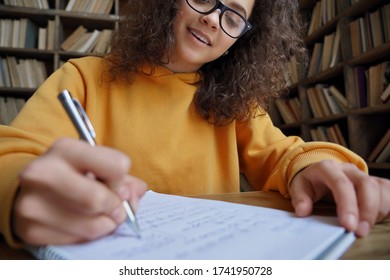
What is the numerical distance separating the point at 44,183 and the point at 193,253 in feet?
0.50

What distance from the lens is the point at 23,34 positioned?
2188mm

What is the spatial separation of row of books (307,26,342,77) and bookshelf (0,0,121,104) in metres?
1.46

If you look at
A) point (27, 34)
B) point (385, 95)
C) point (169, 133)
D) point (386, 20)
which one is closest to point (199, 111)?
point (169, 133)

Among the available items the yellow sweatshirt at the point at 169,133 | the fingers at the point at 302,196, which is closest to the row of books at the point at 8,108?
the yellow sweatshirt at the point at 169,133

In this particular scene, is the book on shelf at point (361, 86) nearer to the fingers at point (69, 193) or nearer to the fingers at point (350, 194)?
the fingers at point (350, 194)

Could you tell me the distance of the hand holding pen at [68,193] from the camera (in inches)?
10.4

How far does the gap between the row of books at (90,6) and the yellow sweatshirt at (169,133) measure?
1.69m

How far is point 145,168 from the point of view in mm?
807

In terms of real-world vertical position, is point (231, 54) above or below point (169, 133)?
above

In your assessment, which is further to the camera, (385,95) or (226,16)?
(385,95)

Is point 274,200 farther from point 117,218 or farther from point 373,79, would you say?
point 373,79

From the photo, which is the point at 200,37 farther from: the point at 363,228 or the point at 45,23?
the point at 45,23

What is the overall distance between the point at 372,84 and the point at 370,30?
1.00 feet
